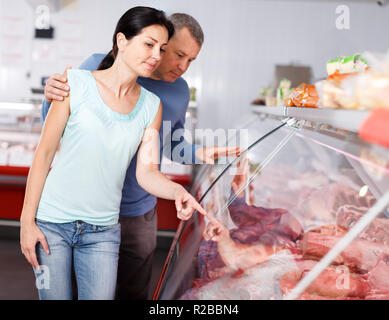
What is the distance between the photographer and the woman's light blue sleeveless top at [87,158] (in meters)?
1.38

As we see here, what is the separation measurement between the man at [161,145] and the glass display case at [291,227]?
0.21 metres

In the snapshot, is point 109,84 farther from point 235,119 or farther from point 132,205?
point 235,119

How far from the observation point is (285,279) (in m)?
1.30

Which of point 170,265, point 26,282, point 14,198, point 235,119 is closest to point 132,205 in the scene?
point 170,265

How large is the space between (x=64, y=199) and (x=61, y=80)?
16.0 inches

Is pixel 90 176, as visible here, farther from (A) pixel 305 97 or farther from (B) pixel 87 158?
(A) pixel 305 97

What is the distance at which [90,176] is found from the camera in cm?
141

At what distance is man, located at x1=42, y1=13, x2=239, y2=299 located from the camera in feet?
5.94

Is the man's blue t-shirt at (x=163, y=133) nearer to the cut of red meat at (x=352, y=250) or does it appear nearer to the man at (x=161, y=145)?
the man at (x=161, y=145)

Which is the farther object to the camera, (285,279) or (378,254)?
(378,254)

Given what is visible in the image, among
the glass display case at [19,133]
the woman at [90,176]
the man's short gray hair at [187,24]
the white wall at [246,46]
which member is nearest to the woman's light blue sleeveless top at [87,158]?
the woman at [90,176]

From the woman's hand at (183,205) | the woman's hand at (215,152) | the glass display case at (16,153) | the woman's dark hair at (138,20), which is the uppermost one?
the woman's dark hair at (138,20)

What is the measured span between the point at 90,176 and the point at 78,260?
294 mm

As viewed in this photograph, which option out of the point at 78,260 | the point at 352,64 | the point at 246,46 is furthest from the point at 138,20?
the point at 246,46
